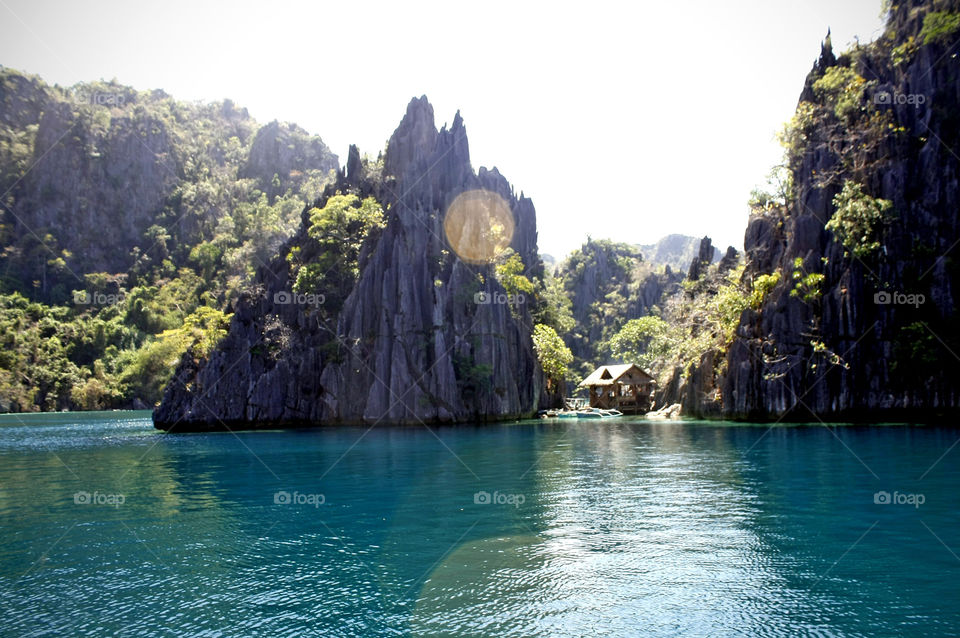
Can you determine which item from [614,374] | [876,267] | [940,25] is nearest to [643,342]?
[614,374]

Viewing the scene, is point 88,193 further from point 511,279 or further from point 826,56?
point 826,56

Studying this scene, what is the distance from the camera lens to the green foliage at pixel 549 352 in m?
85.8

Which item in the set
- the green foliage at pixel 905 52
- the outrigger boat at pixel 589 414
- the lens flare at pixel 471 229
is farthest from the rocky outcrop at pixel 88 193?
the green foliage at pixel 905 52

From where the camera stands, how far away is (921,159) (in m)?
58.5

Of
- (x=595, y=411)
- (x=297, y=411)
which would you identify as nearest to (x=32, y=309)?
(x=297, y=411)

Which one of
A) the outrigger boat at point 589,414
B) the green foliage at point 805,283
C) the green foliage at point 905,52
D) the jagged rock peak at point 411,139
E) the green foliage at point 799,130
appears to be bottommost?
the outrigger boat at point 589,414

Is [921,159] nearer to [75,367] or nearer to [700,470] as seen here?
[700,470]

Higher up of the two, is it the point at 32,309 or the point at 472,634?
the point at 32,309

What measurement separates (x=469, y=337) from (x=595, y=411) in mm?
21594

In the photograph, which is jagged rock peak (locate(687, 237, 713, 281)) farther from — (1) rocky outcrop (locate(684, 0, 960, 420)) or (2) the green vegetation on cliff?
(2) the green vegetation on cliff

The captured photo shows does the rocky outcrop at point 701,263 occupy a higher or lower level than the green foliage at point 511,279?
higher

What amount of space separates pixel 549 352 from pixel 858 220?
4119cm

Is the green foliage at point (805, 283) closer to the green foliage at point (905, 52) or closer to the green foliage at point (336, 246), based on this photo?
the green foliage at point (905, 52)

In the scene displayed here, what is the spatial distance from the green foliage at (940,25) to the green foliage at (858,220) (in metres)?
15.7
